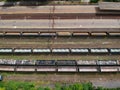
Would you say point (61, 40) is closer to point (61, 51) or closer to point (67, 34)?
point (67, 34)

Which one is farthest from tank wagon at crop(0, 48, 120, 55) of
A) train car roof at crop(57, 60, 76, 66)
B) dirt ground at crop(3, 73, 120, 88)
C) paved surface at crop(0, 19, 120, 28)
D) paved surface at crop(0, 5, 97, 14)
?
paved surface at crop(0, 5, 97, 14)

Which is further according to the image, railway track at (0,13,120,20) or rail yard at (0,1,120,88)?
railway track at (0,13,120,20)

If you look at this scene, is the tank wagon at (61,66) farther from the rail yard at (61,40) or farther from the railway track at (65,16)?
the railway track at (65,16)

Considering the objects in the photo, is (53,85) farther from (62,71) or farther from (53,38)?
(53,38)

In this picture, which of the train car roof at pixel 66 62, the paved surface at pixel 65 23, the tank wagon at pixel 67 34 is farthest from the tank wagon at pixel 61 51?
the paved surface at pixel 65 23

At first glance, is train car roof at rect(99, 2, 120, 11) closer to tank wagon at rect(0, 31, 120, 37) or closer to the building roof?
the building roof

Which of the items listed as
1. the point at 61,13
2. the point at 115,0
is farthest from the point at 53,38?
the point at 115,0

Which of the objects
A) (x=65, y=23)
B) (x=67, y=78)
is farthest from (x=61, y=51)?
(x=65, y=23)
